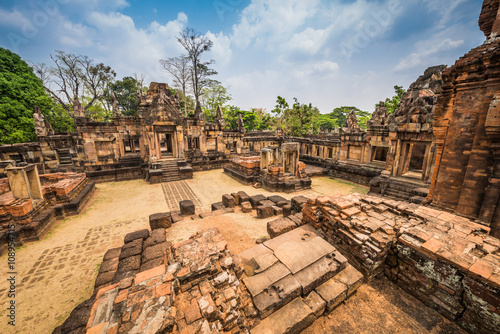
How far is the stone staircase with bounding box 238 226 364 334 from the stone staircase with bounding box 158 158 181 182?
10.2m

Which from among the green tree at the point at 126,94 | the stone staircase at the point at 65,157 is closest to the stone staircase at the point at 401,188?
the stone staircase at the point at 65,157

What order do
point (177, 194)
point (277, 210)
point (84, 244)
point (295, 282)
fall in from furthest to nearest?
point (177, 194), point (277, 210), point (84, 244), point (295, 282)

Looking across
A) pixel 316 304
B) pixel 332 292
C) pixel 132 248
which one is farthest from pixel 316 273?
pixel 132 248

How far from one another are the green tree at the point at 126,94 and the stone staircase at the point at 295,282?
3670cm

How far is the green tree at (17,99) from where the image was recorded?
14.5 m

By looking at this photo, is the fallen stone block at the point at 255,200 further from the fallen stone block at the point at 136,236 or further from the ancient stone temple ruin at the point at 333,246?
the fallen stone block at the point at 136,236

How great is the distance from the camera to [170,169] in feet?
41.1

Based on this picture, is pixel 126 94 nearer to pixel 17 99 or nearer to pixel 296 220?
pixel 17 99

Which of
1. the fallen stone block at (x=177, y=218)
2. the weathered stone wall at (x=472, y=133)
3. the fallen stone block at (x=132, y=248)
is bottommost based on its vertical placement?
the fallen stone block at (x=177, y=218)

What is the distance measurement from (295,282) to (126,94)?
39.0 m

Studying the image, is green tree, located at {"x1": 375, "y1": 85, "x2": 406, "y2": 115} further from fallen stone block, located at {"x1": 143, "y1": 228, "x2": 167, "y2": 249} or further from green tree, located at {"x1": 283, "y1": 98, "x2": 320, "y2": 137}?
fallen stone block, located at {"x1": 143, "y1": 228, "x2": 167, "y2": 249}

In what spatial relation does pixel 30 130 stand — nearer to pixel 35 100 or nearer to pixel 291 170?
pixel 35 100

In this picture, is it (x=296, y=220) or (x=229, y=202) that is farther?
(x=229, y=202)

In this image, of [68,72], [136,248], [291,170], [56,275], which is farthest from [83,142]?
[68,72]
